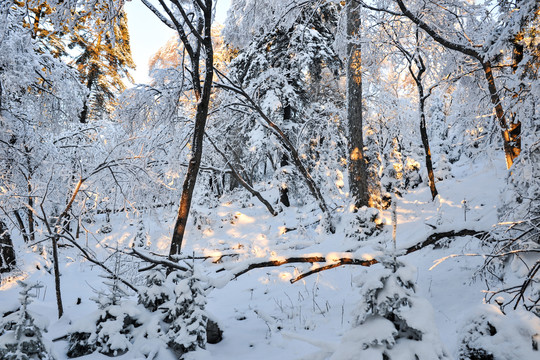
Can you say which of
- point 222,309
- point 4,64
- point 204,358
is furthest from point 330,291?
point 4,64

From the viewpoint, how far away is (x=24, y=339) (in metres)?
2.14

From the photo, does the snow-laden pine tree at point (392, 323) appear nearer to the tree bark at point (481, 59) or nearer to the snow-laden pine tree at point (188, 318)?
the snow-laden pine tree at point (188, 318)

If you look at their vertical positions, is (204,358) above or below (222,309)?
above

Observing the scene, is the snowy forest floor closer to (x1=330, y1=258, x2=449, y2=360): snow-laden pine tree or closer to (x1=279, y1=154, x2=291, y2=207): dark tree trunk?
(x1=330, y1=258, x2=449, y2=360): snow-laden pine tree

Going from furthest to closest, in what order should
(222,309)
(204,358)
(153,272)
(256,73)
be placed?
(256,73) < (222,309) < (153,272) < (204,358)

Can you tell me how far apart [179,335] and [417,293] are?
89.1 inches

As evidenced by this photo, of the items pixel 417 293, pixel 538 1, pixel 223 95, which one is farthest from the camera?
pixel 223 95

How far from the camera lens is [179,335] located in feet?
9.55

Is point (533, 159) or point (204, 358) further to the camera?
point (533, 159)

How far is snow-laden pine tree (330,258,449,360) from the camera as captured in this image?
5.66ft

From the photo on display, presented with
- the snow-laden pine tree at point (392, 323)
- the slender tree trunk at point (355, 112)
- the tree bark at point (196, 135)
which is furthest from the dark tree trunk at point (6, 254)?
the slender tree trunk at point (355, 112)

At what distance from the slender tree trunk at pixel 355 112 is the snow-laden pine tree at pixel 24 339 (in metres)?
6.32

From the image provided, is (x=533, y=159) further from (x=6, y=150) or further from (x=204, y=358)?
(x=6, y=150)

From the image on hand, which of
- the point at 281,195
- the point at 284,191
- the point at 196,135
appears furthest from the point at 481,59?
the point at 281,195
